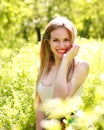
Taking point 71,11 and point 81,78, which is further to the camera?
point 71,11

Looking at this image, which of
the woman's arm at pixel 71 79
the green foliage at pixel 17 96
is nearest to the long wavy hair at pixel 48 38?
the woman's arm at pixel 71 79

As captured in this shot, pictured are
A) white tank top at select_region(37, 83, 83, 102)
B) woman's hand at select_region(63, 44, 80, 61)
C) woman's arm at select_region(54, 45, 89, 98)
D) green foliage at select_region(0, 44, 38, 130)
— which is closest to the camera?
woman's arm at select_region(54, 45, 89, 98)

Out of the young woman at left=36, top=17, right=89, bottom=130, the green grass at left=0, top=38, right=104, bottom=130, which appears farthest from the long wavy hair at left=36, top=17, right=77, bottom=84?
the green grass at left=0, top=38, right=104, bottom=130

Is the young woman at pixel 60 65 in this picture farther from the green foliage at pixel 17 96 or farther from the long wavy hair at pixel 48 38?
the green foliage at pixel 17 96

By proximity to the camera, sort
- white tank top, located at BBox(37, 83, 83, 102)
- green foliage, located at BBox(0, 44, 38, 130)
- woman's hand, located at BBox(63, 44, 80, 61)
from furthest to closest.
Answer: green foliage, located at BBox(0, 44, 38, 130) → white tank top, located at BBox(37, 83, 83, 102) → woman's hand, located at BBox(63, 44, 80, 61)

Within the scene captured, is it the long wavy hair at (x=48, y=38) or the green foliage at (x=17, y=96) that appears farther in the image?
the green foliage at (x=17, y=96)

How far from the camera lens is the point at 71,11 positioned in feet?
106

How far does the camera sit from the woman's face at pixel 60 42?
3979mm

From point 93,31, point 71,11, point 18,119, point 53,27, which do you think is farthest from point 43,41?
point 93,31

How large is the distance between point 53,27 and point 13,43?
27.0 m

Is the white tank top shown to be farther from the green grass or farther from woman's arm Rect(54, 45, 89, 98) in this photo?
the green grass

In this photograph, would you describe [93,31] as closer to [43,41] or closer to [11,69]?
[11,69]

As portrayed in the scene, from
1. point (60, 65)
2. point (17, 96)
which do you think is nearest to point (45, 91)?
point (60, 65)

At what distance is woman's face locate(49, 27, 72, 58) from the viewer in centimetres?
398
